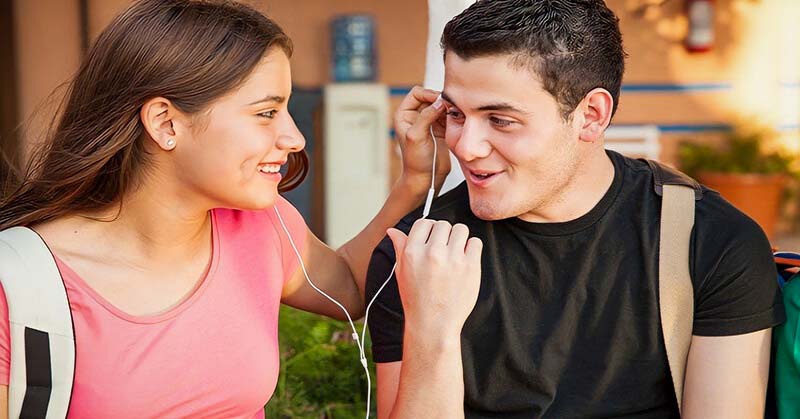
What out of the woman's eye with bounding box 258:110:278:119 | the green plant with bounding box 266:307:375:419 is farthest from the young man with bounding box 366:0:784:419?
the green plant with bounding box 266:307:375:419

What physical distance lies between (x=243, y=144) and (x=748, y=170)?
6524mm

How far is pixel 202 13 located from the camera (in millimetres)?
2572

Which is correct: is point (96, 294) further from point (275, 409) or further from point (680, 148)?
point (680, 148)

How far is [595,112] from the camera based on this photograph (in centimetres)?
276

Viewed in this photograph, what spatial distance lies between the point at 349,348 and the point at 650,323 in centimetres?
121

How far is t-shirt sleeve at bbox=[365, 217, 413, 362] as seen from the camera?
8.91 ft

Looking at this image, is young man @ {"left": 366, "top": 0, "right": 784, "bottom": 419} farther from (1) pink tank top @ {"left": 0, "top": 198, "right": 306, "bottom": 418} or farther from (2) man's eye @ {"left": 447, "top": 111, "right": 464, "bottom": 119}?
(1) pink tank top @ {"left": 0, "top": 198, "right": 306, "bottom": 418}

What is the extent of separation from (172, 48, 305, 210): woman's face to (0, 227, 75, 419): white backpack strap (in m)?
0.41

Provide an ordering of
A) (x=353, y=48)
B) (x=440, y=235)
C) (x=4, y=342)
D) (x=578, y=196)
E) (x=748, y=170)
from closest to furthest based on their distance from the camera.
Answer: (x=4, y=342) < (x=440, y=235) < (x=578, y=196) < (x=353, y=48) < (x=748, y=170)

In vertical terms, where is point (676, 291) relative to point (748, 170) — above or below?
above

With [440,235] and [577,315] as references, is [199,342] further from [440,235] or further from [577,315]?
[577,315]

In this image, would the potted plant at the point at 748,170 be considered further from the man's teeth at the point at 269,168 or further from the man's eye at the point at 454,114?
the man's teeth at the point at 269,168

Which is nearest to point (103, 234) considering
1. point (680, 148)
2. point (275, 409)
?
point (275, 409)

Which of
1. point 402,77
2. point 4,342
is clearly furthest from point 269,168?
point 402,77
